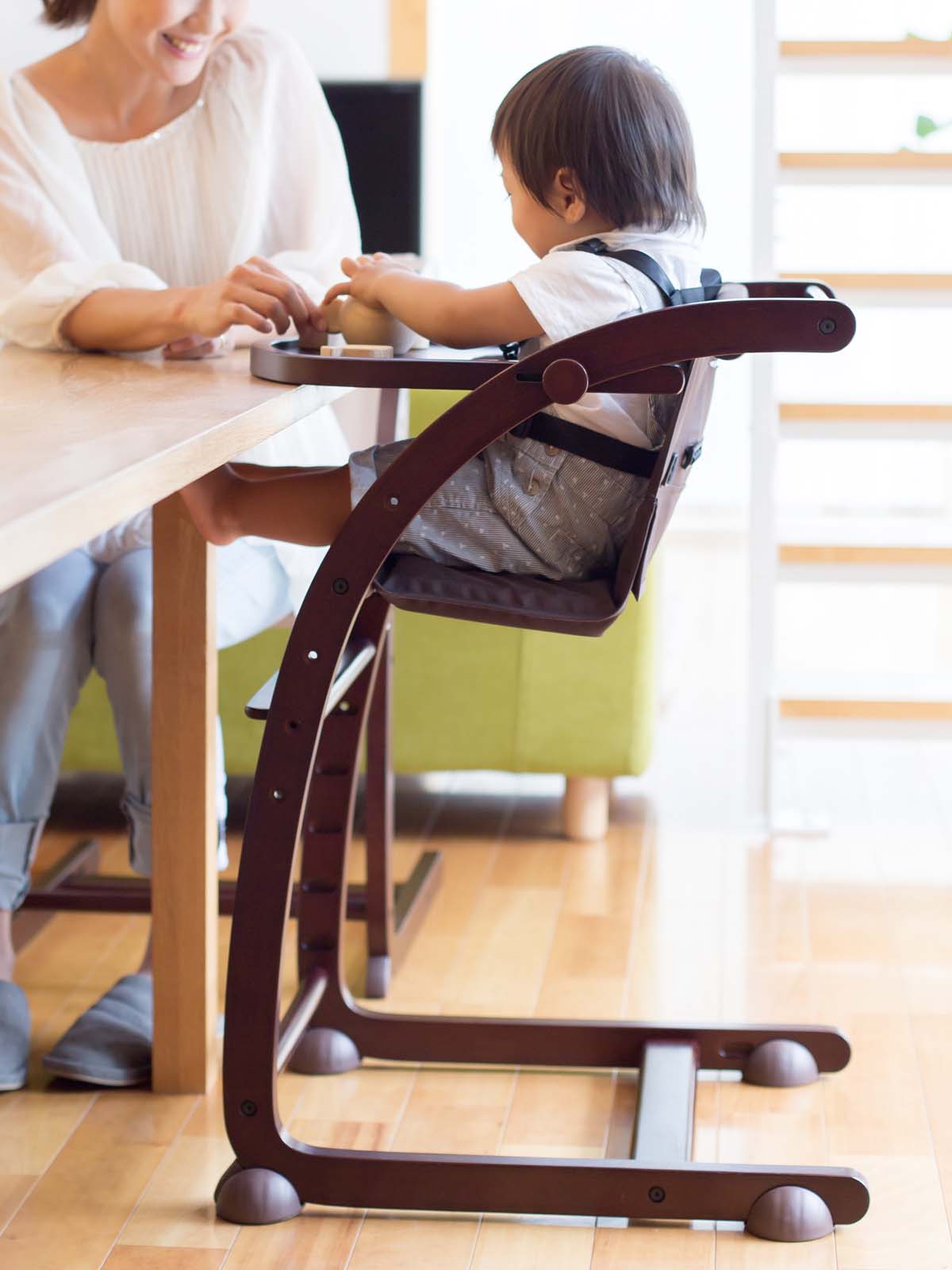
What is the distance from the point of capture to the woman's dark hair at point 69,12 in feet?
6.87

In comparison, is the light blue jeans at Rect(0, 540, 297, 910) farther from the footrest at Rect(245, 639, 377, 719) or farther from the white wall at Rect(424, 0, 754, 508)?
the white wall at Rect(424, 0, 754, 508)

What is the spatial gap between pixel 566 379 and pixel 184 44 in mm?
965

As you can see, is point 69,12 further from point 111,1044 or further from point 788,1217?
point 788,1217

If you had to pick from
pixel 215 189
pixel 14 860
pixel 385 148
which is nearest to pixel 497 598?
pixel 14 860

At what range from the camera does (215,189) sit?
2098 mm

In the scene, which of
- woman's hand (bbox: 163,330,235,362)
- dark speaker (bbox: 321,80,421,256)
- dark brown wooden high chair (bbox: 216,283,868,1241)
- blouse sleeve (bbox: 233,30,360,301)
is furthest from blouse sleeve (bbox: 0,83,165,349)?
dark speaker (bbox: 321,80,421,256)

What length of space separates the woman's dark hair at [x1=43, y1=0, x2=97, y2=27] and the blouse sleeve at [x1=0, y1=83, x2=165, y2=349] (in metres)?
0.19

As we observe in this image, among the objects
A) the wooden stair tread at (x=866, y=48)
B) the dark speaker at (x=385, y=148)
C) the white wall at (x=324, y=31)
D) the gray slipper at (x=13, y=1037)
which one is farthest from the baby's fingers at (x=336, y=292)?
the white wall at (x=324, y=31)

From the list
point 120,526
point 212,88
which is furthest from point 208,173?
point 120,526

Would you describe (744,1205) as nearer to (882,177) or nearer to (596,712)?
(596,712)

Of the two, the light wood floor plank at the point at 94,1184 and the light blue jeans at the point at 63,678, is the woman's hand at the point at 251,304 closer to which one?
the light blue jeans at the point at 63,678

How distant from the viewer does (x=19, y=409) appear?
1.26 m

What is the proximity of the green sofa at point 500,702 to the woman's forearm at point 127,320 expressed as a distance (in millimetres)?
974

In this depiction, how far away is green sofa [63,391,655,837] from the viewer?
2662 millimetres
